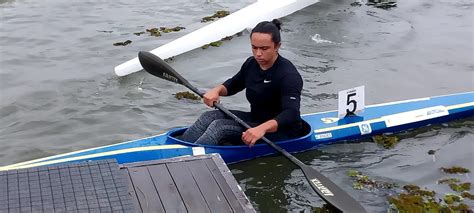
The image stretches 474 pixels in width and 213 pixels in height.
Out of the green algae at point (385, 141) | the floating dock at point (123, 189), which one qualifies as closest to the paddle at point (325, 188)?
the floating dock at point (123, 189)

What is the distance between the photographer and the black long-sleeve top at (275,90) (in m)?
5.12

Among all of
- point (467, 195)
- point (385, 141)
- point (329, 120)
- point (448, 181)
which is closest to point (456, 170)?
point (448, 181)

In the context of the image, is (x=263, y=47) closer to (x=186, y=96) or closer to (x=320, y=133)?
(x=320, y=133)

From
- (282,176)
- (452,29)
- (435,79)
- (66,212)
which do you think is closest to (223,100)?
(282,176)

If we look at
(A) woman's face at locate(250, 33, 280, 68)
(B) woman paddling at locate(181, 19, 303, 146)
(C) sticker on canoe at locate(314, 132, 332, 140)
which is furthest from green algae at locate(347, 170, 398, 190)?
(A) woman's face at locate(250, 33, 280, 68)

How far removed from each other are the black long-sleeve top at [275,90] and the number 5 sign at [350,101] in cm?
71

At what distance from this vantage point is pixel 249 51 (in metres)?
9.34

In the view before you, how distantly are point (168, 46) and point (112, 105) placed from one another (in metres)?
1.82

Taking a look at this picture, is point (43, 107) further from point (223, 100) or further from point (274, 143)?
point (274, 143)

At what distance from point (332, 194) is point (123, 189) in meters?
1.79

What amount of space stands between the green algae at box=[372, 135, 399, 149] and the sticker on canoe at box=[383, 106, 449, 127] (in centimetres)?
15

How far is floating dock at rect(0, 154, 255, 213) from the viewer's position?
10.6 feet

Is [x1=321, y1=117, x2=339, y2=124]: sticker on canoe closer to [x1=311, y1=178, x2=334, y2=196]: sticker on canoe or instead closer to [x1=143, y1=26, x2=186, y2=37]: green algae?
[x1=311, y1=178, x2=334, y2=196]: sticker on canoe

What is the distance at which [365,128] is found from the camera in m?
6.16
